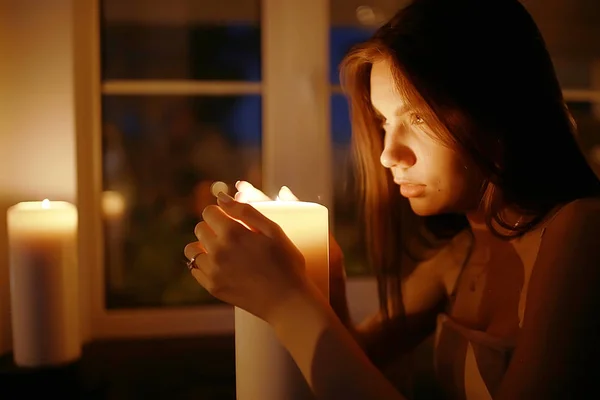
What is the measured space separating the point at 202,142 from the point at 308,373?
2.35 ft

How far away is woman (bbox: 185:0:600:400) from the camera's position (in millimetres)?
697

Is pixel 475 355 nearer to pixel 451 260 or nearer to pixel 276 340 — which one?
pixel 451 260

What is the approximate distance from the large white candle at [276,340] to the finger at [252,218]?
0.08ft

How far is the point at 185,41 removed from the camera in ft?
4.18

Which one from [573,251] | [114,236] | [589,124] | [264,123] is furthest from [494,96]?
[114,236]

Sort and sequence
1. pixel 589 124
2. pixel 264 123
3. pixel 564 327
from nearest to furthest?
1. pixel 564 327
2. pixel 264 123
3. pixel 589 124

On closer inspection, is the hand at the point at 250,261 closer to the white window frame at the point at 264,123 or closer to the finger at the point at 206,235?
the finger at the point at 206,235

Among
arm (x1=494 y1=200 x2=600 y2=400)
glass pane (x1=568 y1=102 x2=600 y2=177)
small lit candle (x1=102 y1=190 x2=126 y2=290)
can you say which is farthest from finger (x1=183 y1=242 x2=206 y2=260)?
glass pane (x1=568 y1=102 x2=600 y2=177)

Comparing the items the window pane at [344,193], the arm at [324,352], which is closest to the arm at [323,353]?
the arm at [324,352]

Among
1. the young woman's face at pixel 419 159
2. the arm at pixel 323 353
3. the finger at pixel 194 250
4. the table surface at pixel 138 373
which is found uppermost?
the young woman's face at pixel 419 159

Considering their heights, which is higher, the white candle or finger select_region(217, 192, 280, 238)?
finger select_region(217, 192, 280, 238)

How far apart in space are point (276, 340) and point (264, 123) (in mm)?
631

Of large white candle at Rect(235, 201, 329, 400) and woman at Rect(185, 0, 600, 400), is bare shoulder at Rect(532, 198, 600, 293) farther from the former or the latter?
large white candle at Rect(235, 201, 329, 400)

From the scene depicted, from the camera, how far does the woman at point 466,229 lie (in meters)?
0.70
